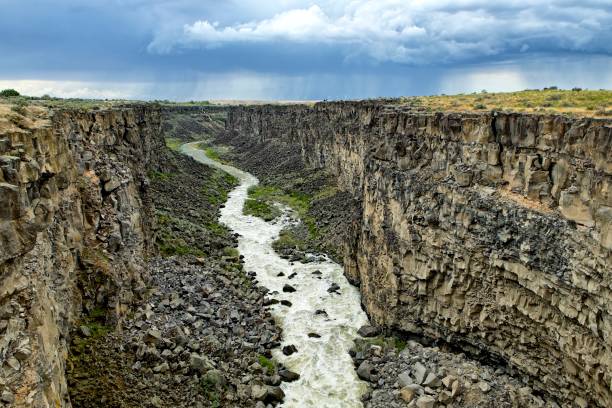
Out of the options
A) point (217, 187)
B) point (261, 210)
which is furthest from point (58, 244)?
point (217, 187)

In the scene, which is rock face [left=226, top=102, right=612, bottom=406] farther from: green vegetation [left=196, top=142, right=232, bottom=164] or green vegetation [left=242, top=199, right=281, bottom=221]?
green vegetation [left=196, top=142, right=232, bottom=164]

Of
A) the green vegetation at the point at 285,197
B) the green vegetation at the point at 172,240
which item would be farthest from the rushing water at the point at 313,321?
the green vegetation at the point at 285,197

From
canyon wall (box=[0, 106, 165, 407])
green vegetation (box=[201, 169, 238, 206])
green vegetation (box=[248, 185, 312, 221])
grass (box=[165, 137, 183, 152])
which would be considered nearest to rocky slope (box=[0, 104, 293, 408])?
canyon wall (box=[0, 106, 165, 407])

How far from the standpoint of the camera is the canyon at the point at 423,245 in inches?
651

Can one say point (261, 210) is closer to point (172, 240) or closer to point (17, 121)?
point (172, 240)

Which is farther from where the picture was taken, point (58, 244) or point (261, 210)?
point (261, 210)

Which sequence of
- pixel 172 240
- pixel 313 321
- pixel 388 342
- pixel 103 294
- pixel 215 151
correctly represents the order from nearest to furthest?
1. pixel 103 294
2. pixel 388 342
3. pixel 313 321
4. pixel 172 240
5. pixel 215 151

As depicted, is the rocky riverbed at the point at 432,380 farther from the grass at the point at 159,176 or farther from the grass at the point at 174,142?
the grass at the point at 174,142

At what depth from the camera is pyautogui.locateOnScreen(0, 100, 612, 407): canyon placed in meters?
16.5

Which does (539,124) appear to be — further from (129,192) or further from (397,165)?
(129,192)

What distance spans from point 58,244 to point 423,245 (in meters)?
20.4

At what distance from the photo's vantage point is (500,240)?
82.0 ft

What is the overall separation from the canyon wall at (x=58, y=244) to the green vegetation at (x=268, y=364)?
28.2ft

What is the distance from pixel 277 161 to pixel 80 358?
7810 centimetres
